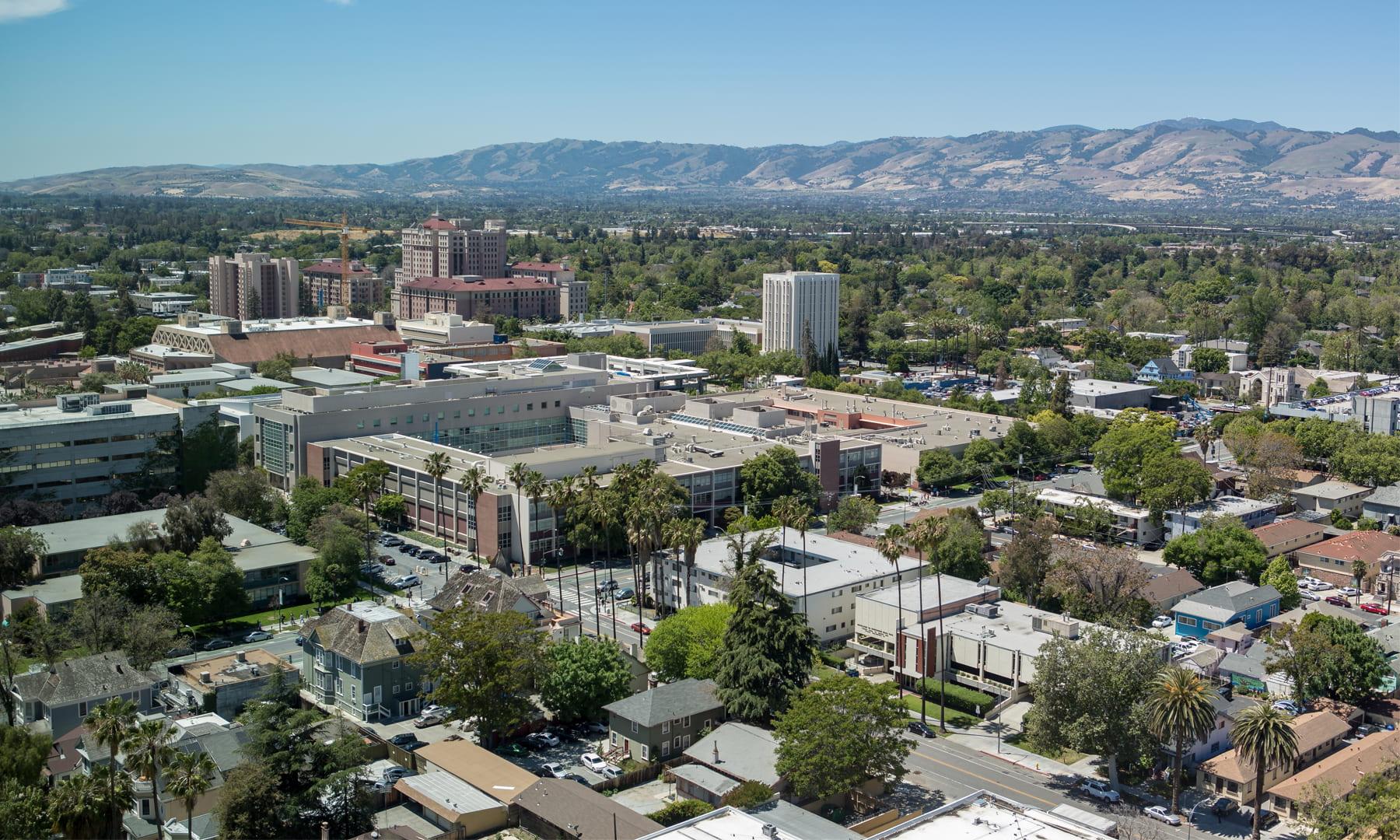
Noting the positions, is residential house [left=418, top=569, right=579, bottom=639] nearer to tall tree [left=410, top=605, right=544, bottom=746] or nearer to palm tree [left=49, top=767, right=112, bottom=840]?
tall tree [left=410, top=605, right=544, bottom=746]

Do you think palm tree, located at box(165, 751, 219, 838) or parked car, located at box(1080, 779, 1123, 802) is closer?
palm tree, located at box(165, 751, 219, 838)

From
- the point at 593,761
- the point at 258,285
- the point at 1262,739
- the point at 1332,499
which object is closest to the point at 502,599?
the point at 593,761

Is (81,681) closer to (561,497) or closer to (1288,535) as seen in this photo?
(561,497)

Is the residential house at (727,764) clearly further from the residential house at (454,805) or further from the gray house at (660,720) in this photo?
the residential house at (454,805)

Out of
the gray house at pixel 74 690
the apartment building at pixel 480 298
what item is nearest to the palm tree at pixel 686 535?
the gray house at pixel 74 690

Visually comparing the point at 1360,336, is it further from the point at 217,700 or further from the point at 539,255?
the point at 539,255

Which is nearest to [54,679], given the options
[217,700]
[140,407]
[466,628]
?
[217,700]

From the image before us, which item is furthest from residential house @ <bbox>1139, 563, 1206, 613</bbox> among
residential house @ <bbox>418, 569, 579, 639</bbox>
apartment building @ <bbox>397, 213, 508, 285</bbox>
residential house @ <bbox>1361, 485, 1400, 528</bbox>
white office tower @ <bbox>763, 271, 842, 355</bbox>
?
apartment building @ <bbox>397, 213, 508, 285</bbox>
